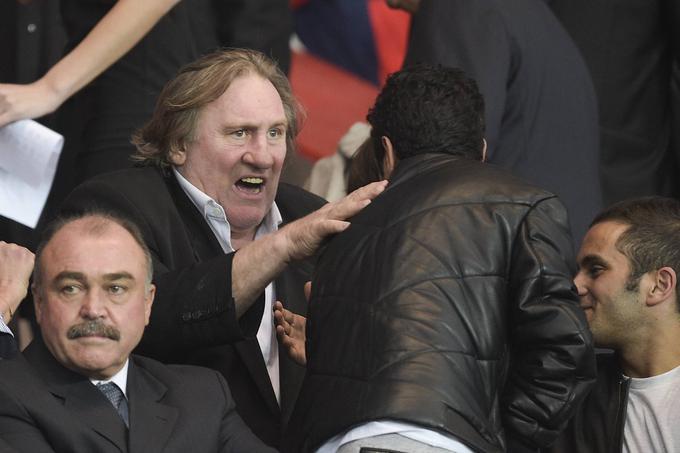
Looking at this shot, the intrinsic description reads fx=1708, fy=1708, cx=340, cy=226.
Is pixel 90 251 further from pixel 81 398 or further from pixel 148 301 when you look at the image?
pixel 81 398

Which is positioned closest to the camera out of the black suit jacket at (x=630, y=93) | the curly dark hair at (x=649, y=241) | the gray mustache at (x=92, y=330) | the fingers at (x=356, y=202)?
the gray mustache at (x=92, y=330)

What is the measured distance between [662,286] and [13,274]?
1775mm

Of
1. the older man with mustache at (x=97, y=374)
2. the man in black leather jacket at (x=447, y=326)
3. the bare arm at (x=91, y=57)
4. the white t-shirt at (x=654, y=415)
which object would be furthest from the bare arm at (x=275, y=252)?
the white t-shirt at (x=654, y=415)

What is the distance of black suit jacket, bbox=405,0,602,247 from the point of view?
547 cm

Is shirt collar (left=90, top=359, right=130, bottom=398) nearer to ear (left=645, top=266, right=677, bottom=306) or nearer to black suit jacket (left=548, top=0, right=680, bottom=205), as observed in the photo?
ear (left=645, top=266, right=677, bottom=306)

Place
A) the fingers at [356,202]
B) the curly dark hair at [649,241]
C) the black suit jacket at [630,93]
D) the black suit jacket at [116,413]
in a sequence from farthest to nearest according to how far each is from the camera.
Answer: the black suit jacket at [630,93] → the curly dark hair at [649,241] → the fingers at [356,202] → the black suit jacket at [116,413]

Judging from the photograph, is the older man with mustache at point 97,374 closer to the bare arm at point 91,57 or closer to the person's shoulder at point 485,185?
the person's shoulder at point 485,185

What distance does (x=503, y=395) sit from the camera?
13.8ft

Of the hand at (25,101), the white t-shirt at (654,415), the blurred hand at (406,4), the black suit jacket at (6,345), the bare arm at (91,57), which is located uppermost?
the blurred hand at (406,4)

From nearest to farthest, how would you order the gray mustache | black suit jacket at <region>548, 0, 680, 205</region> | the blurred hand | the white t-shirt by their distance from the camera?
the gray mustache → the white t-shirt → the blurred hand → black suit jacket at <region>548, 0, 680, 205</region>

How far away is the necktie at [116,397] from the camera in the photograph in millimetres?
4039

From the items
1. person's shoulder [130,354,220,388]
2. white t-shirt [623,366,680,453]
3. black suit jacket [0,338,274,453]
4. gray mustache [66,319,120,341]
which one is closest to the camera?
black suit jacket [0,338,274,453]

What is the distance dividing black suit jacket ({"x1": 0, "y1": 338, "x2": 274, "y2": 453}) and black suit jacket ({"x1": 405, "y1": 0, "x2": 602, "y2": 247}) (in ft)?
5.41

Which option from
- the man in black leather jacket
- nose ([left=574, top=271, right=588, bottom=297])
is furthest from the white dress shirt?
nose ([left=574, top=271, right=588, bottom=297])
